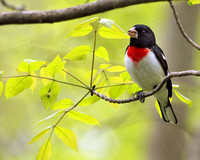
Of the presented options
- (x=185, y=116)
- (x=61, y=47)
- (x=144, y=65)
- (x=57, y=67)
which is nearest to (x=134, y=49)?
(x=144, y=65)

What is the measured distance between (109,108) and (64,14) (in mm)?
5883

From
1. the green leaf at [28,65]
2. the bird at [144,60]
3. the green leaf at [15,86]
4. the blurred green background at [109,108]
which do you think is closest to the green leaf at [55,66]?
the green leaf at [28,65]

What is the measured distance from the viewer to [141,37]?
3566mm

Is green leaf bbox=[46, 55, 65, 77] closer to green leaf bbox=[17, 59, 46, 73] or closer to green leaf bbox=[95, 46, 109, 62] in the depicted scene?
green leaf bbox=[17, 59, 46, 73]

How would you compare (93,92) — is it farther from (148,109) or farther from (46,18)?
(148,109)

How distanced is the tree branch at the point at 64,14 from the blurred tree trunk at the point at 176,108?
141 inches

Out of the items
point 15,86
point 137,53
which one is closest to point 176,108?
point 137,53

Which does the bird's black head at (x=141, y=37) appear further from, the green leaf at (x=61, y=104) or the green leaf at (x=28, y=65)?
the green leaf at (x=28, y=65)

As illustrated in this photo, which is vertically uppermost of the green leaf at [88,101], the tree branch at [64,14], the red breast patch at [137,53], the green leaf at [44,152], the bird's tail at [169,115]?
the tree branch at [64,14]

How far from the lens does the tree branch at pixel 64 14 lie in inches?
114

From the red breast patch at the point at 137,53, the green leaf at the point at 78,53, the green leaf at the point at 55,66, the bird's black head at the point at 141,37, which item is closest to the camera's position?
the green leaf at the point at 55,66

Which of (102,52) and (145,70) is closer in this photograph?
(102,52)

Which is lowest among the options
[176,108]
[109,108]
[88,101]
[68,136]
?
[109,108]

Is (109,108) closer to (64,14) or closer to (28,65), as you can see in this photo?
(64,14)
